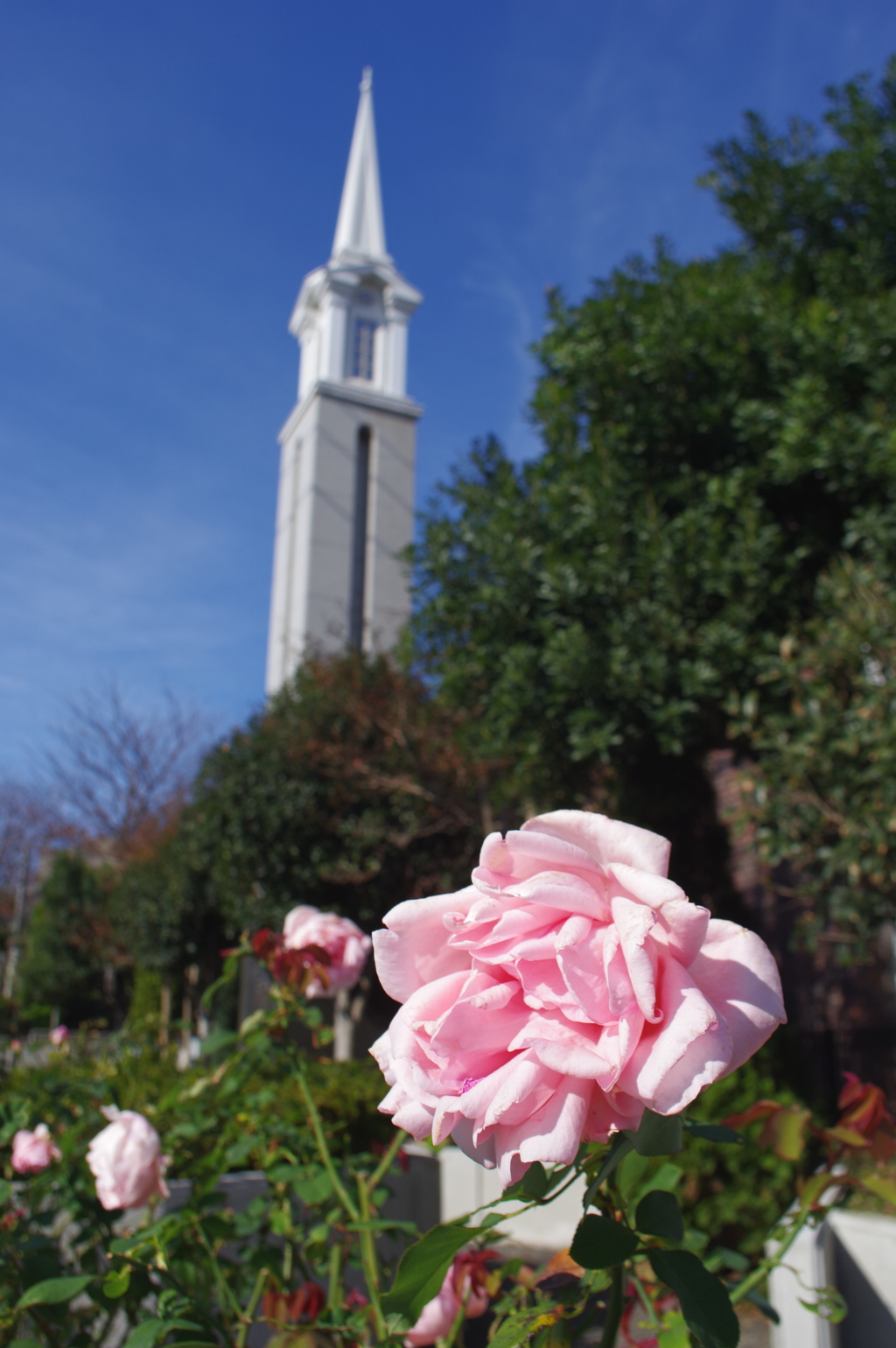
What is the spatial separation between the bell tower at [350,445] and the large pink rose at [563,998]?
15.0m

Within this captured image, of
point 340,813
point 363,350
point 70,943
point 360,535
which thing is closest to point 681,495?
point 340,813

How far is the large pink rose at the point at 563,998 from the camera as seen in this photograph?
57 centimetres

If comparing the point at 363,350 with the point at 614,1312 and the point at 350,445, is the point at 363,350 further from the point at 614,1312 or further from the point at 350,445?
the point at 614,1312

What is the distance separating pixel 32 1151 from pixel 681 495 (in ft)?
13.5

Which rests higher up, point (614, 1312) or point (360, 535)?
point (360, 535)

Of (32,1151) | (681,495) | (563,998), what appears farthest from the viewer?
(681,495)

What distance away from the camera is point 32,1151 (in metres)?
1.58

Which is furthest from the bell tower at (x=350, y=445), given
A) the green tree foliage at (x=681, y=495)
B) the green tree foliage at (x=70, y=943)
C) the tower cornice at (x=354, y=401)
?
the green tree foliage at (x=681, y=495)

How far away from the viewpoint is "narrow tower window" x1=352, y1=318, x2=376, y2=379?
64.2 ft

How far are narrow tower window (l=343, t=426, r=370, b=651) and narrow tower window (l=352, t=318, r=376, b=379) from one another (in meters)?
1.72

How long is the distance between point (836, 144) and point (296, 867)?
7722 millimetres

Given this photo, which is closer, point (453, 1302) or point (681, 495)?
point (453, 1302)

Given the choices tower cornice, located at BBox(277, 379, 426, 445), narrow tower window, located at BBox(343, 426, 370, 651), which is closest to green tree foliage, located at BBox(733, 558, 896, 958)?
narrow tower window, located at BBox(343, 426, 370, 651)

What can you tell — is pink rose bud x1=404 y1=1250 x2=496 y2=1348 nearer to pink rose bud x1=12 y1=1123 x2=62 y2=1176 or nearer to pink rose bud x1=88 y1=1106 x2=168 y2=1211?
pink rose bud x1=88 y1=1106 x2=168 y2=1211
